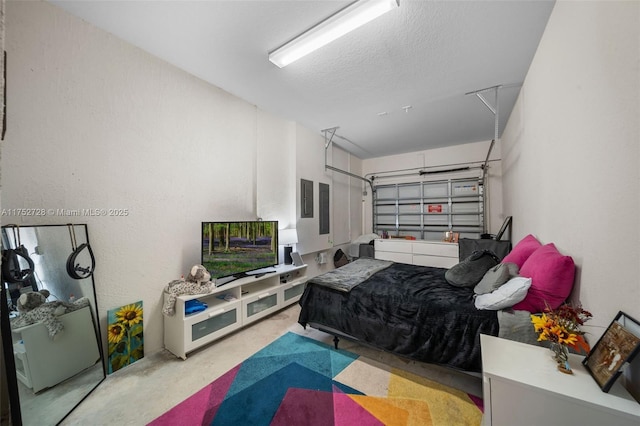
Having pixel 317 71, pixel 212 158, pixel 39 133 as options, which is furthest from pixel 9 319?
pixel 317 71

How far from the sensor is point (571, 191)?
1617 mm

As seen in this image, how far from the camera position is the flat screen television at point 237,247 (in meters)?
2.76

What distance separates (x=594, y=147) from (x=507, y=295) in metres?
1.06

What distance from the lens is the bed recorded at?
1.78 metres

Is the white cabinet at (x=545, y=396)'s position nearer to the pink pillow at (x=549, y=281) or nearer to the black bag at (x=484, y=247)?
the pink pillow at (x=549, y=281)

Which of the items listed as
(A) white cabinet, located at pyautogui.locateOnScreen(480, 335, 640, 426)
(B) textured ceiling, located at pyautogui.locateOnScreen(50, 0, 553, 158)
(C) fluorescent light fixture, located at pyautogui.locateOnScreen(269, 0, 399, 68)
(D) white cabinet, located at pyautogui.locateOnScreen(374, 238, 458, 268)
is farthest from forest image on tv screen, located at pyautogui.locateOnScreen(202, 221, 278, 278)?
(D) white cabinet, located at pyautogui.locateOnScreen(374, 238, 458, 268)

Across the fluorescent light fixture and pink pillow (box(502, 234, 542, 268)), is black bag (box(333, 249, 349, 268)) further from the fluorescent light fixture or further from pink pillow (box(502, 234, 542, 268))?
the fluorescent light fixture

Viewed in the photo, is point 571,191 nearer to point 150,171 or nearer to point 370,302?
point 370,302

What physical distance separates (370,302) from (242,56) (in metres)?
2.72

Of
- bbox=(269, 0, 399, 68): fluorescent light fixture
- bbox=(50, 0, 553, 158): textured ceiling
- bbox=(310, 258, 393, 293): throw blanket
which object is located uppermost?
bbox=(50, 0, 553, 158): textured ceiling

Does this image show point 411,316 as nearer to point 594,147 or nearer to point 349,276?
point 349,276

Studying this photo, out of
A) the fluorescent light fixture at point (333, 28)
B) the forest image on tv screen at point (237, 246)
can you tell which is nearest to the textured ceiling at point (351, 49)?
the fluorescent light fixture at point (333, 28)

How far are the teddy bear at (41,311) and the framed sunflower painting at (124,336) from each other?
38 centimetres

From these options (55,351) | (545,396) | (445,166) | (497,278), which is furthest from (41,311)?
A: (445,166)
